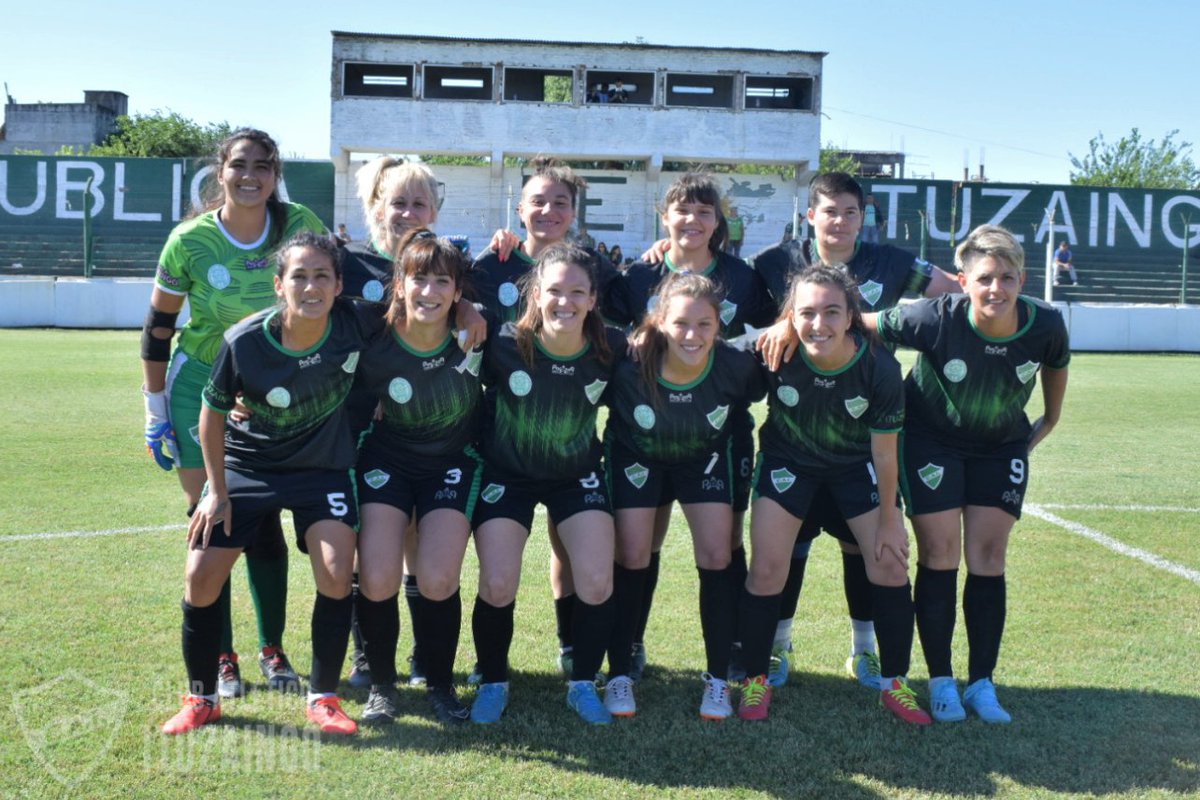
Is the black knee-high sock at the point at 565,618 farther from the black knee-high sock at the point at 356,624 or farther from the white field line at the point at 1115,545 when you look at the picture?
the white field line at the point at 1115,545

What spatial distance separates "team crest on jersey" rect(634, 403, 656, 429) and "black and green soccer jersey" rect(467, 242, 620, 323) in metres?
0.57

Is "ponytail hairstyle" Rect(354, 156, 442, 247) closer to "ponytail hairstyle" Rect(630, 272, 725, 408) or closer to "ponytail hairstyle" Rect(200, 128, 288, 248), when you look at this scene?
"ponytail hairstyle" Rect(200, 128, 288, 248)

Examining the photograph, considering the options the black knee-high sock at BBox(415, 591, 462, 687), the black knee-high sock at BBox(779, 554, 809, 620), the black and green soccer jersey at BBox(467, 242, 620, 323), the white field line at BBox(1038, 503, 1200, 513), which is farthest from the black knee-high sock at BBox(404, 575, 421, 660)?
the white field line at BBox(1038, 503, 1200, 513)

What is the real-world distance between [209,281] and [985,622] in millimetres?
3008

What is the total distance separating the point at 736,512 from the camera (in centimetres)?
423

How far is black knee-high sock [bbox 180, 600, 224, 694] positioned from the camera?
367cm

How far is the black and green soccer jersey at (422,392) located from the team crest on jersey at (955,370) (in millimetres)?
1643

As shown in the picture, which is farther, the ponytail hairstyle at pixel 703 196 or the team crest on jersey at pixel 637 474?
the ponytail hairstyle at pixel 703 196

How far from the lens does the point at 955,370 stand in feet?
13.0

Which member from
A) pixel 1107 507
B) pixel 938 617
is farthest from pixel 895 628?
pixel 1107 507

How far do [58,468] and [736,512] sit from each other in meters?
5.30

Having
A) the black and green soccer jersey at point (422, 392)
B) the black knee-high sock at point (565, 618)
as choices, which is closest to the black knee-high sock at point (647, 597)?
the black knee-high sock at point (565, 618)

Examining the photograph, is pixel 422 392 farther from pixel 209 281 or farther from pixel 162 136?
pixel 162 136

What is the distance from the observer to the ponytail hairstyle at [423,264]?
3.81 metres
